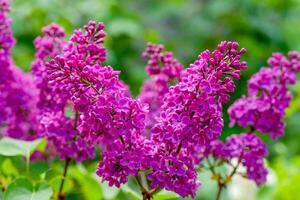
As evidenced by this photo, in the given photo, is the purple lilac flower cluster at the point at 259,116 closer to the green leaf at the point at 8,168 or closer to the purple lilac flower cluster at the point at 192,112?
the purple lilac flower cluster at the point at 192,112

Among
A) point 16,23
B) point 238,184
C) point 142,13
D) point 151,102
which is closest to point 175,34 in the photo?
point 142,13

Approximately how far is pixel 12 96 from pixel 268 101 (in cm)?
75

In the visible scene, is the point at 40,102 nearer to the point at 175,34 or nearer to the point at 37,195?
the point at 37,195

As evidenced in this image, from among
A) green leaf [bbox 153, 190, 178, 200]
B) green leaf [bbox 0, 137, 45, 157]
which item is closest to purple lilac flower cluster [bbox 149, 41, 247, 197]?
green leaf [bbox 153, 190, 178, 200]

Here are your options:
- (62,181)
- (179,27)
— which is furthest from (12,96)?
(179,27)

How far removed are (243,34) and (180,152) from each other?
12.7ft

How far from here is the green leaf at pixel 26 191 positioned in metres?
1.66

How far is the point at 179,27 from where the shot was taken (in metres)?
5.66

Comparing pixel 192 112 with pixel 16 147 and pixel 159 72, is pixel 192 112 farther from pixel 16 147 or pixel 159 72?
pixel 16 147

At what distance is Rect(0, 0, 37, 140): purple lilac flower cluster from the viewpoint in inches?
77.3

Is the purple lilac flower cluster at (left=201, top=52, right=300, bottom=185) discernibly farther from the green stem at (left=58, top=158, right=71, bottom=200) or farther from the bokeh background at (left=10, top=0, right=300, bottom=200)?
the bokeh background at (left=10, top=0, right=300, bottom=200)

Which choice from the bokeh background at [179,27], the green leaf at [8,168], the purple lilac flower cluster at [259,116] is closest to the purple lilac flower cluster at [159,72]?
the purple lilac flower cluster at [259,116]

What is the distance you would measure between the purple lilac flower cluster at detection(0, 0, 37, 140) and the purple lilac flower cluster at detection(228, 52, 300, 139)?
616 mm

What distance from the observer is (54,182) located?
6.36ft
